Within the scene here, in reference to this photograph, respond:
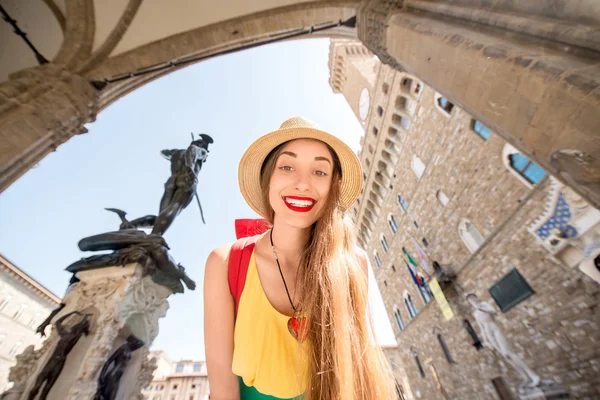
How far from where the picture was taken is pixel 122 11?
14.8 ft

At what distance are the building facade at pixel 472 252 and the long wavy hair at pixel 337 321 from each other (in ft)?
0.95

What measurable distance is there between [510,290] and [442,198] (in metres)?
4.03

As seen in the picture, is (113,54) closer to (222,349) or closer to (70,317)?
(70,317)

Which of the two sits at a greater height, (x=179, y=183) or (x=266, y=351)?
(x=179, y=183)

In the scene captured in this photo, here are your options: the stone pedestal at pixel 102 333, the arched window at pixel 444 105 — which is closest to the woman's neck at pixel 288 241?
the stone pedestal at pixel 102 333

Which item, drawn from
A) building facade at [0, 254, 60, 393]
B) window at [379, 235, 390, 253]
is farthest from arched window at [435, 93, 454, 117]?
building facade at [0, 254, 60, 393]

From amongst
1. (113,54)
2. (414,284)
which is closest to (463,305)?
(414,284)

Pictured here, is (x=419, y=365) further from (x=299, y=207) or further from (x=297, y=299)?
(x=299, y=207)

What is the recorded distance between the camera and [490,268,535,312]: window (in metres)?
6.44

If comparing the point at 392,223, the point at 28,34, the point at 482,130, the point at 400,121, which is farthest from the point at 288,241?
the point at 392,223

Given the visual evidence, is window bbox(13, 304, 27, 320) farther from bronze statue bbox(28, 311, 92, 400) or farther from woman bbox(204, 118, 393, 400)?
woman bbox(204, 118, 393, 400)

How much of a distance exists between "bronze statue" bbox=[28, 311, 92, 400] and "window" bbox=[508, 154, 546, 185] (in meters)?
8.89

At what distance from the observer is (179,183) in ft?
11.4

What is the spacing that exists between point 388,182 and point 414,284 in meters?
6.06
